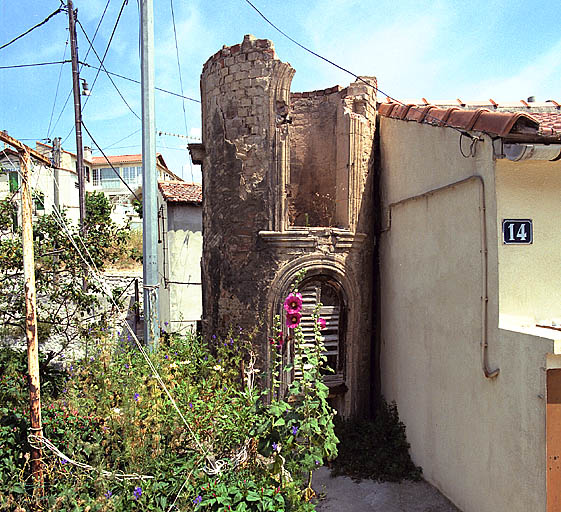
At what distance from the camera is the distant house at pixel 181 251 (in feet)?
48.7

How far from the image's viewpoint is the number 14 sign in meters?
5.64

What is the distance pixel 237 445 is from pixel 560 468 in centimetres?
358

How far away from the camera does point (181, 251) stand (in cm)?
1516

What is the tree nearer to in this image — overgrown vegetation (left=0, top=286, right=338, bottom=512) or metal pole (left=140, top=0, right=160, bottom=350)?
metal pole (left=140, top=0, right=160, bottom=350)

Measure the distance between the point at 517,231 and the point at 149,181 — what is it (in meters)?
5.25

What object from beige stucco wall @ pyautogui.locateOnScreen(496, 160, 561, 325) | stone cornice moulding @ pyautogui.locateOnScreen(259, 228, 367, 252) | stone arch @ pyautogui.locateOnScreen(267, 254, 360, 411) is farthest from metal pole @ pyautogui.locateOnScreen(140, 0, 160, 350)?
beige stucco wall @ pyautogui.locateOnScreen(496, 160, 561, 325)

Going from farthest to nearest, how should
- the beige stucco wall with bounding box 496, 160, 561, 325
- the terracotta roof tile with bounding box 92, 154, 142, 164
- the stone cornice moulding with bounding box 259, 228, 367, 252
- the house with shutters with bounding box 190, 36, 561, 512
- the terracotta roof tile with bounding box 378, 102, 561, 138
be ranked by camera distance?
the terracotta roof tile with bounding box 92, 154, 142, 164, the stone cornice moulding with bounding box 259, 228, 367, 252, the beige stucco wall with bounding box 496, 160, 561, 325, the house with shutters with bounding box 190, 36, 561, 512, the terracotta roof tile with bounding box 378, 102, 561, 138

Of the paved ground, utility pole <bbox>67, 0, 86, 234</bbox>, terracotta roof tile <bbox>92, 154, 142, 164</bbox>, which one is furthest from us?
terracotta roof tile <bbox>92, 154, 142, 164</bbox>

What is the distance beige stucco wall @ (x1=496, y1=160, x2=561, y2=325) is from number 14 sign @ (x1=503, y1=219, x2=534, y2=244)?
0.06 metres

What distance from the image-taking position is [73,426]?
488 centimetres

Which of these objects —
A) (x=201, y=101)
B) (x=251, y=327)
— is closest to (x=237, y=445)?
(x=251, y=327)

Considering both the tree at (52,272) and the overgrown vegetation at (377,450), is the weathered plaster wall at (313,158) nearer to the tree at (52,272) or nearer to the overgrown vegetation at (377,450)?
the overgrown vegetation at (377,450)

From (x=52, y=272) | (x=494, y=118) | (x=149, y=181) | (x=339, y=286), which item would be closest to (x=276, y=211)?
(x=339, y=286)

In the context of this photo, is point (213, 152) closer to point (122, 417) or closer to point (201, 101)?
point (201, 101)
